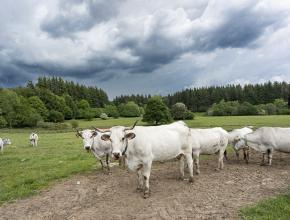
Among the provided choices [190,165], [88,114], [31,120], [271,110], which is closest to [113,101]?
[88,114]

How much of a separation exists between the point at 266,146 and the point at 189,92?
435 ft

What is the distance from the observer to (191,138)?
1348 cm

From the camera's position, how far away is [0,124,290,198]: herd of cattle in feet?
37.4

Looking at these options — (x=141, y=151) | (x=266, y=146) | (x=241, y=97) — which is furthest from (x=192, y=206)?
(x=241, y=97)

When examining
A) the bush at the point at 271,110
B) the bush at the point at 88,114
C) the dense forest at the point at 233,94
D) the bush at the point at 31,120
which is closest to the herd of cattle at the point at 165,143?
the bush at the point at 31,120

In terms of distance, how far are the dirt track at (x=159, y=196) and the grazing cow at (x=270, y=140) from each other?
0.93 m

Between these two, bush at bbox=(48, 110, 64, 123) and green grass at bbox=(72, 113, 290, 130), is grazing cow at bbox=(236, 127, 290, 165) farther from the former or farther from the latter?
bush at bbox=(48, 110, 64, 123)

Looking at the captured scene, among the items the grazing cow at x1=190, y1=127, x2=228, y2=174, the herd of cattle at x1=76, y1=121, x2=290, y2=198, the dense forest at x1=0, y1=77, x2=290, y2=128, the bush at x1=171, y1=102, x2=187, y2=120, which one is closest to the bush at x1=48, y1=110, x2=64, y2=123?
the dense forest at x1=0, y1=77, x2=290, y2=128

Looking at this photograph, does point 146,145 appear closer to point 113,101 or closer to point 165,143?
point 165,143

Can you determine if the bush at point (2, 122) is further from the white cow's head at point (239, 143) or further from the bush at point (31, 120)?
the white cow's head at point (239, 143)

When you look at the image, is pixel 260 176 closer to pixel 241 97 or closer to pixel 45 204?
pixel 45 204

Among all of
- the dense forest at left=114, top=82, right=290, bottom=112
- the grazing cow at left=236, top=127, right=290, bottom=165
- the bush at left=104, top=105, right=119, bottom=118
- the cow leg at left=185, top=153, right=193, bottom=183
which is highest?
the dense forest at left=114, top=82, right=290, bottom=112

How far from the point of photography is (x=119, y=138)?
11.1m

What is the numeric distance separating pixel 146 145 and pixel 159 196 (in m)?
1.76
